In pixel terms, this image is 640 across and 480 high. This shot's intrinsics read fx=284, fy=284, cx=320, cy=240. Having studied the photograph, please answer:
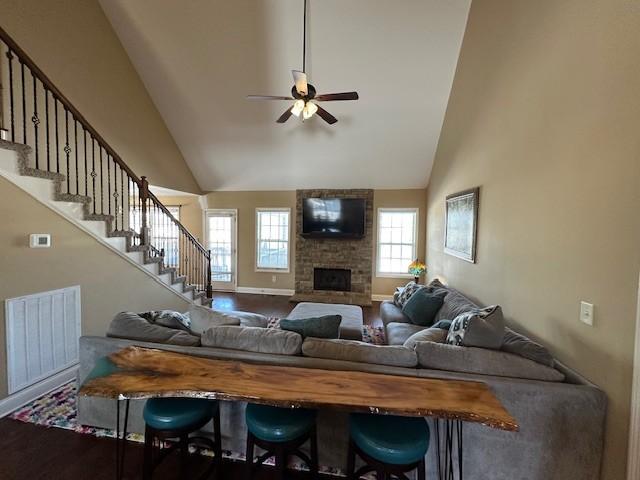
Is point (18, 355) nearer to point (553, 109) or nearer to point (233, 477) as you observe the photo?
point (233, 477)

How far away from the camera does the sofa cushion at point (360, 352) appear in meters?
1.83

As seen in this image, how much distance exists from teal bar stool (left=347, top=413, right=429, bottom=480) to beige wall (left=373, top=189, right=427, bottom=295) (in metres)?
5.15

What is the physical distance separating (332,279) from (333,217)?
4.79 ft

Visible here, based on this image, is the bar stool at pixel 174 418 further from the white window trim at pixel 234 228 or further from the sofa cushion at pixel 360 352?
the white window trim at pixel 234 228

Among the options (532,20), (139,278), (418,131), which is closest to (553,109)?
(532,20)

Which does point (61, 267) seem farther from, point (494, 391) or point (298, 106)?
point (494, 391)

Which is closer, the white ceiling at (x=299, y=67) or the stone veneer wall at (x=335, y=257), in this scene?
the white ceiling at (x=299, y=67)

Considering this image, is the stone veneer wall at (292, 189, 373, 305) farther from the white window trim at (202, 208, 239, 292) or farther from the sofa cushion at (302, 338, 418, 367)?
the sofa cushion at (302, 338, 418, 367)

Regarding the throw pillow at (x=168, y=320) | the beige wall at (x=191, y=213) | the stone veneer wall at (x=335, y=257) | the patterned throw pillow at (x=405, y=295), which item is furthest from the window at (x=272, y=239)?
the throw pillow at (x=168, y=320)

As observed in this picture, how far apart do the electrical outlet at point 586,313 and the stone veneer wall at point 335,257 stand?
4.61 meters

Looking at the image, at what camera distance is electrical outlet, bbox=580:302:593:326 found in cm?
171

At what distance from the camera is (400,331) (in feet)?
10.3

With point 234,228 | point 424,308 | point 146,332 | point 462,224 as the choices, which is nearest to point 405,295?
point 424,308

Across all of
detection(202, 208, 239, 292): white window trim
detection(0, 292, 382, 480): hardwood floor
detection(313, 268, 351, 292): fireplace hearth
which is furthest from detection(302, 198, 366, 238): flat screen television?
detection(0, 292, 382, 480): hardwood floor
